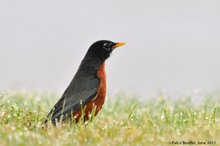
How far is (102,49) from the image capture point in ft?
36.4

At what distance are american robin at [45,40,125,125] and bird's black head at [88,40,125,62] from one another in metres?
0.02

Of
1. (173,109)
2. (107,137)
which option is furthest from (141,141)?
(173,109)

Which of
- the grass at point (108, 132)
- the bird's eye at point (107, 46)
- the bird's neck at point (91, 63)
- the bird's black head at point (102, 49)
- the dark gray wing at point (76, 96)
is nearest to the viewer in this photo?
the grass at point (108, 132)

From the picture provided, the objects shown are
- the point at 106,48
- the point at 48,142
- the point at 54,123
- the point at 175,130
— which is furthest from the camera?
the point at 106,48

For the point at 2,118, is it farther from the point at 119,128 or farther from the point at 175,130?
the point at 175,130

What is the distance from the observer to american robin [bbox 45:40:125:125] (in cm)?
983

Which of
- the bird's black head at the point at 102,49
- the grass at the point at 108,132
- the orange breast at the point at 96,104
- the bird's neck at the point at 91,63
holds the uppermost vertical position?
the bird's black head at the point at 102,49

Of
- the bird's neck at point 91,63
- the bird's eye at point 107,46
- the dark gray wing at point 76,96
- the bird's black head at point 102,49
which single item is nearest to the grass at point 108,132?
the dark gray wing at point 76,96

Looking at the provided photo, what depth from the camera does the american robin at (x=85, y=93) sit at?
9828mm

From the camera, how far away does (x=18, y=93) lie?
15.6m

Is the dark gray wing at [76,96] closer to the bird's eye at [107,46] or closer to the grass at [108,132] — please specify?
the grass at [108,132]

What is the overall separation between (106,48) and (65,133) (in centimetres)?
310

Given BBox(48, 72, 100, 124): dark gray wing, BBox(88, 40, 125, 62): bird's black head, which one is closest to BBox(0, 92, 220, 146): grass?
BBox(48, 72, 100, 124): dark gray wing

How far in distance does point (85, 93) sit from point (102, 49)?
1.31 metres
